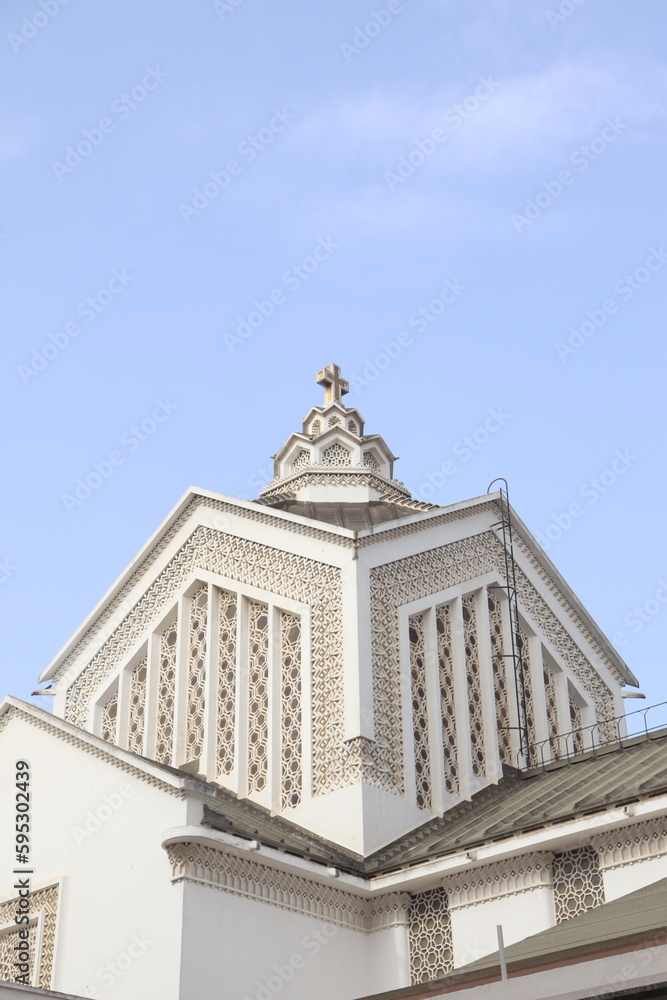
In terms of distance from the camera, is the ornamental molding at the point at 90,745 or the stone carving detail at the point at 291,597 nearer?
the ornamental molding at the point at 90,745

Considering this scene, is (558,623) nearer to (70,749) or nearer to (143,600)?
(143,600)

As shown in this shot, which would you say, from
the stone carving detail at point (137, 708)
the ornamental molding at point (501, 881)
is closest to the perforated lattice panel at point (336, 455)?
the stone carving detail at point (137, 708)

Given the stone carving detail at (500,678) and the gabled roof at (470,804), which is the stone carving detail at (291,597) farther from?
the stone carving detail at (500,678)

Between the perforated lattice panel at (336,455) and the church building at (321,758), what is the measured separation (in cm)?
4

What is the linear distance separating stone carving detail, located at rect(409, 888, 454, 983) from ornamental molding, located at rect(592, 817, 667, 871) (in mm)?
1700

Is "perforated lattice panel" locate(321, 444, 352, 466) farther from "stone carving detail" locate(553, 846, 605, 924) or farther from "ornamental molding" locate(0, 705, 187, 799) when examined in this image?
"stone carving detail" locate(553, 846, 605, 924)

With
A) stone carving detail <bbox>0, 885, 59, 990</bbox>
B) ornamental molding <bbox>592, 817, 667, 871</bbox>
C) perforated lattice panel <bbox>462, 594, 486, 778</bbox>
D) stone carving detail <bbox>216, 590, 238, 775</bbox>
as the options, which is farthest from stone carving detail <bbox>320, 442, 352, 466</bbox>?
ornamental molding <bbox>592, 817, 667, 871</bbox>

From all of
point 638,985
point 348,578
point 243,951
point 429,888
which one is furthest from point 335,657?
A: point 638,985

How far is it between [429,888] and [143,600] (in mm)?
5896

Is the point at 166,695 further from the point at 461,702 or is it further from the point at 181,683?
the point at 461,702

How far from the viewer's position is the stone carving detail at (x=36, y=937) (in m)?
11.9

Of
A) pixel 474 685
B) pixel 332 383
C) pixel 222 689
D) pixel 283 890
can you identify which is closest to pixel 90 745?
pixel 283 890

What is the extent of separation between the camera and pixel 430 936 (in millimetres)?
12203

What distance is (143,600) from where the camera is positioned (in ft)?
54.7
